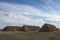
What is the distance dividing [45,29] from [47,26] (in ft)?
2.27

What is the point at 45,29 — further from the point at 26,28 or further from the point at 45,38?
the point at 45,38

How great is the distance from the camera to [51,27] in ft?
94.4

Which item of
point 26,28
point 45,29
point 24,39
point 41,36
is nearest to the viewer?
point 24,39

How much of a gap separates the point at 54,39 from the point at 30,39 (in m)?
2.53

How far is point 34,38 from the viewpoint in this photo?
15.8 metres

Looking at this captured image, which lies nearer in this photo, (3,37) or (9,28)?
(3,37)

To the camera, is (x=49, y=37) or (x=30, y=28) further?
(x=30, y=28)

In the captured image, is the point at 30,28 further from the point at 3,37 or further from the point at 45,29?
the point at 3,37

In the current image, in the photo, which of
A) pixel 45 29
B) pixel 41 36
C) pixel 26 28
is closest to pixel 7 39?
pixel 41 36

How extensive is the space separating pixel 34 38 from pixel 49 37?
1.67 metres

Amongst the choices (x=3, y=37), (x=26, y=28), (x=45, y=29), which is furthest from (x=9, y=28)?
(x=3, y=37)

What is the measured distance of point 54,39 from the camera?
15.7m

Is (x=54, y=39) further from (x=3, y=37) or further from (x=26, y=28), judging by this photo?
(x=26, y=28)

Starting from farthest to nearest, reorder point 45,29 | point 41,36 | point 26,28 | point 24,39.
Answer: point 26,28, point 45,29, point 41,36, point 24,39
